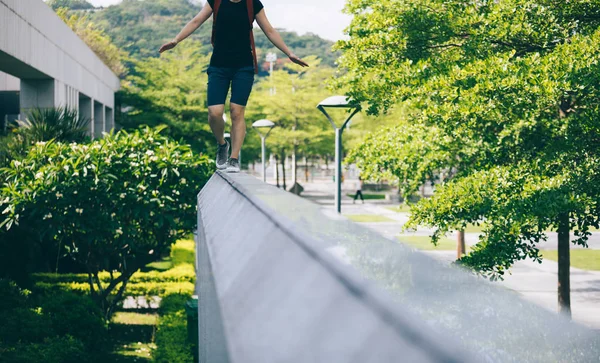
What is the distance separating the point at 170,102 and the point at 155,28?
81.2 m

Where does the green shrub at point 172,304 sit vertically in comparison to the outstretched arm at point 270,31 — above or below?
below

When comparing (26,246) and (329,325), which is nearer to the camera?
(329,325)

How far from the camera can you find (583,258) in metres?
22.4

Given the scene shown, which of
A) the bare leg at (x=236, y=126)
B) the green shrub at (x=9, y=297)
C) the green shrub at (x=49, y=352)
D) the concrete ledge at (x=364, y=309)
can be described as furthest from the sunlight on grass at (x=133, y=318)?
the concrete ledge at (x=364, y=309)

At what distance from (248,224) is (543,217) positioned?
287 inches

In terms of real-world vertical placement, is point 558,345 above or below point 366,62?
below

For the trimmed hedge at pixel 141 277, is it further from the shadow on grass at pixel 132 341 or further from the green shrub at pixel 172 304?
the shadow on grass at pixel 132 341

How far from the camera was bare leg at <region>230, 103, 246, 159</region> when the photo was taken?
683cm

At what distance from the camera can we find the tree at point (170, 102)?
3503 centimetres

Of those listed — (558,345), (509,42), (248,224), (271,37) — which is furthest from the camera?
(509,42)

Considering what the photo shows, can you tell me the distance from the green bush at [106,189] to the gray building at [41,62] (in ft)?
9.96

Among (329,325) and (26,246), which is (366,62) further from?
(329,325)

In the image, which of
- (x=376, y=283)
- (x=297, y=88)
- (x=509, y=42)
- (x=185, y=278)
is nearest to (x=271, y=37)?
(x=509, y=42)

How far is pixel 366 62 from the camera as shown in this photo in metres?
11.5
